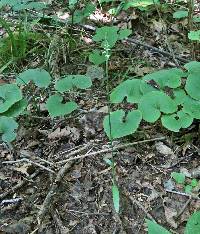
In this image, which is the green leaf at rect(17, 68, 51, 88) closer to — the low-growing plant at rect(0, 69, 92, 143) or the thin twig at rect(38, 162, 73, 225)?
the low-growing plant at rect(0, 69, 92, 143)

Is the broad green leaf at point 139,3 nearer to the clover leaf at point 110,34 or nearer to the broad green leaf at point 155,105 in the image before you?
the clover leaf at point 110,34

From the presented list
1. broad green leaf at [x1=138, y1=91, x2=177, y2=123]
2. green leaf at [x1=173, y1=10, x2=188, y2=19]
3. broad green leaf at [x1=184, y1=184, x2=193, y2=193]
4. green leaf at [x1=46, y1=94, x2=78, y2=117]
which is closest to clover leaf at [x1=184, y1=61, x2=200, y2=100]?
broad green leaf at [x1=138, y1=91, x2=177, y2=123]

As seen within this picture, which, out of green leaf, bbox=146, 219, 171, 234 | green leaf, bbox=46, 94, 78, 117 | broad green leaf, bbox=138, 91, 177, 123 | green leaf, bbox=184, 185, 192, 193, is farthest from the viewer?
green leaf, bbox=46, 94, 78, 117

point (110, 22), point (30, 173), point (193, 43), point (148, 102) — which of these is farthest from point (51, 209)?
point (110, 22)

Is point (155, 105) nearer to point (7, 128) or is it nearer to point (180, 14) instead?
point (7, 128)

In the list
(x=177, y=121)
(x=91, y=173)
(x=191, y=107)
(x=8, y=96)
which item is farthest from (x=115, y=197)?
(x=8, y=96)

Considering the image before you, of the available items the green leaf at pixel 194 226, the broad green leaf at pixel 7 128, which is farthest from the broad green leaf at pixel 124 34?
the green leaf at pixel 194 226
